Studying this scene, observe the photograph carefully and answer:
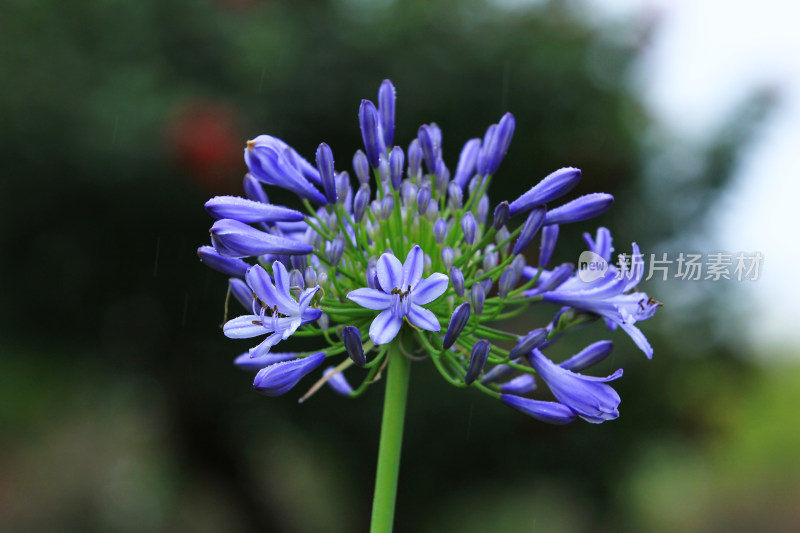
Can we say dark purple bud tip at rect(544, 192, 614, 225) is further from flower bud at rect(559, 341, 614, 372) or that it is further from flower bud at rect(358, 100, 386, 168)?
flower bud at rect(358, 100, 386, 168)

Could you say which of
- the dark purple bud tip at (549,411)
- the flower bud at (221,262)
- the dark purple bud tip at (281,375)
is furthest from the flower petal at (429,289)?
the flower bud at (221,262)

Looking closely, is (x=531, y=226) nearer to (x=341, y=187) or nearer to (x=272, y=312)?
(x=341, y=187)

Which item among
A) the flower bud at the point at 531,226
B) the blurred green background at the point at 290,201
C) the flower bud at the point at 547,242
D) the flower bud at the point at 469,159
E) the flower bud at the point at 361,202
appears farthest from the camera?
the blurred green background at the point at 290,201

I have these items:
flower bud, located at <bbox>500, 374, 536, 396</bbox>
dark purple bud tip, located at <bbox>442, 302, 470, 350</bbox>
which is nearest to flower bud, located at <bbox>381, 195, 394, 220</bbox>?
dark purple bud tip, located at <bbox>442, 302, 470, 350</bbox>

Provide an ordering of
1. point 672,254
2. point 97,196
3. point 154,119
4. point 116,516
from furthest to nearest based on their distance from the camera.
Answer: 1. point 116,516
2. point 672,254
3. point 97,196
4. point 154,119

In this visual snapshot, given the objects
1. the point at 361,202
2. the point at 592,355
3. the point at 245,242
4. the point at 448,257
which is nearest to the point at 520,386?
the point at 592,355

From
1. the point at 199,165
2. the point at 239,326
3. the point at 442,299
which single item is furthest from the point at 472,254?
the point at 199,165

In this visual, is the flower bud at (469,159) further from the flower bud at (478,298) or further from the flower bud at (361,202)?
the flower bud at (478,298)

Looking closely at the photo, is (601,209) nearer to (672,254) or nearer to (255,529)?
(672,254)

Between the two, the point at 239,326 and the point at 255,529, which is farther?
the point at 255,529
